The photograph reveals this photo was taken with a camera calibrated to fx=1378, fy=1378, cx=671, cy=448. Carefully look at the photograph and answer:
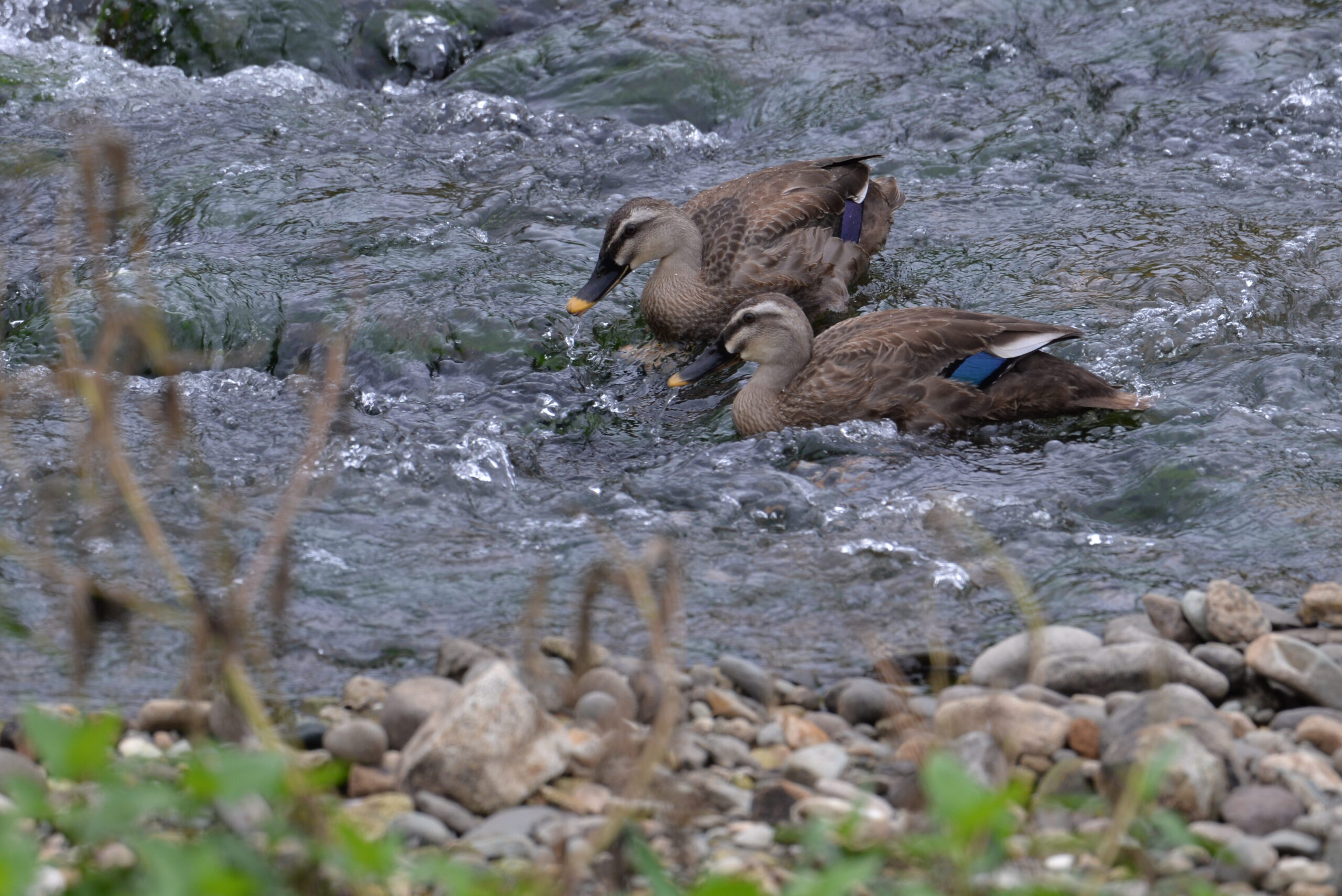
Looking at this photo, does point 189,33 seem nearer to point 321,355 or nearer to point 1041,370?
point 321,355

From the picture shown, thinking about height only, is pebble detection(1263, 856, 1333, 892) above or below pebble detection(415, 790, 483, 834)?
above

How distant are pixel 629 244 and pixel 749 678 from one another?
362 cm

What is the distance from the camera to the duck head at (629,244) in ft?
23.4

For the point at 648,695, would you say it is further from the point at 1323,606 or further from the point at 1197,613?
the point at 1323,606

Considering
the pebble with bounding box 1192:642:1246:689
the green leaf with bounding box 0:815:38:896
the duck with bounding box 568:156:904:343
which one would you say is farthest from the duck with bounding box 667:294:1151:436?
the green leaf with bounding box 0:815:38:896

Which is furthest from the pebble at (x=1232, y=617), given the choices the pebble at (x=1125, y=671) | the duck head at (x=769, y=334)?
the duck head at (x=769, y=334)

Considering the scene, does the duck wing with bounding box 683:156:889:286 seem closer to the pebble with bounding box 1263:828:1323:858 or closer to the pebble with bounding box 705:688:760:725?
the pebble with bounding box 705:688:760:725

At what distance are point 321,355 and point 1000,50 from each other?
5888 mm

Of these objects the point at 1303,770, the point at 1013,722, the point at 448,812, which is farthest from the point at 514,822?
the point at 1303,770

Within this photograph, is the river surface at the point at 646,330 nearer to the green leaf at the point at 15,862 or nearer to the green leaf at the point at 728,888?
the green leaf at the point at 15,862

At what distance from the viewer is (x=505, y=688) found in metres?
3.34

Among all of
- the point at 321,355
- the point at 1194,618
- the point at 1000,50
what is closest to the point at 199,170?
the point at 321,355

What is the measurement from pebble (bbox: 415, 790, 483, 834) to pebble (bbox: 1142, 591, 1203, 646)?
2.21m

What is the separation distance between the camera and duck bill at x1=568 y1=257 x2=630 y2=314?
7.16 metres
